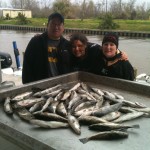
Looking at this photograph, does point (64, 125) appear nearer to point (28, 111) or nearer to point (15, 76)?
point (28, 111)

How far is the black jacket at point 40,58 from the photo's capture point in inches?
170

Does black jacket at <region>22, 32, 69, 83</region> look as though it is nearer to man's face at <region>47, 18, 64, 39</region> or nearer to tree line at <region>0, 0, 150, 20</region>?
man's face at <region>47, 18, 64, 39</region>

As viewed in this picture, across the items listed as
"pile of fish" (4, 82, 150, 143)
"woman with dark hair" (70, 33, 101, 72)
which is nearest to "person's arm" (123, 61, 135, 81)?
"woman with dark hair" (70, 33, 101, 72)

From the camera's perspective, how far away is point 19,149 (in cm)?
279

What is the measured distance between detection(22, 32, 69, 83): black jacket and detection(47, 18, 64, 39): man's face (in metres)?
0.13

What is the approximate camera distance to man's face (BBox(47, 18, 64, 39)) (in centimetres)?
425

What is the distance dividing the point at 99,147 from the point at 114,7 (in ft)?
251

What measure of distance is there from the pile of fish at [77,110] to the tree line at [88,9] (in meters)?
43.8

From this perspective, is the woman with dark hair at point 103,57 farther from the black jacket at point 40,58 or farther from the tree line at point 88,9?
the tree line at point 88,9

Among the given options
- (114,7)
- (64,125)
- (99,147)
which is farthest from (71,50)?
(114,7)

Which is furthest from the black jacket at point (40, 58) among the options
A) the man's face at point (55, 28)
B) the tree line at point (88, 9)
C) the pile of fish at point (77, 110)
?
the tree line at point (88, 9)

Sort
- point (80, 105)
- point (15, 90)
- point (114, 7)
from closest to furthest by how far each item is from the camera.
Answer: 1. point (80, 105)
2. point (15, 90)
3. point (114, 7)

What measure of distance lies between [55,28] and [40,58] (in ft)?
1.72

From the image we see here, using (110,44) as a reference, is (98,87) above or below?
below
